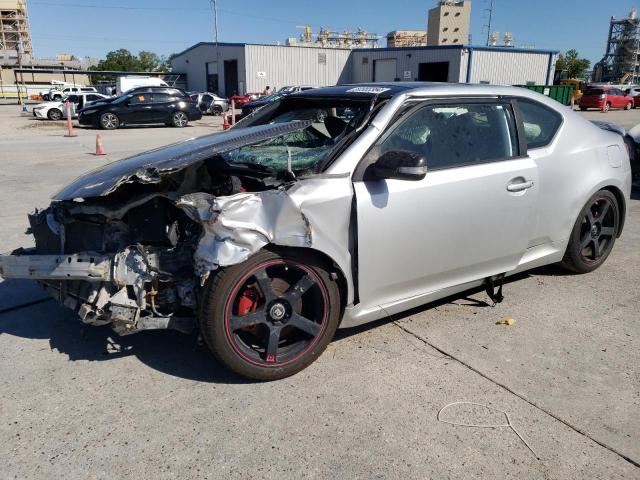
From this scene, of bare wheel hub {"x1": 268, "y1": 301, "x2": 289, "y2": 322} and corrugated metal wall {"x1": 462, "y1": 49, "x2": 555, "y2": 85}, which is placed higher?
corrugated metal wall {"x1": 462, "y1": 49, "x2": 555, "y2": 85}

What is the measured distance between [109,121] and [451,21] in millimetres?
68700

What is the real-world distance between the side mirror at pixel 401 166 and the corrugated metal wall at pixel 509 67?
4058 centimetres

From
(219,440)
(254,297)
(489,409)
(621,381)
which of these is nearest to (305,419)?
(219,440)

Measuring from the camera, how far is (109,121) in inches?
845

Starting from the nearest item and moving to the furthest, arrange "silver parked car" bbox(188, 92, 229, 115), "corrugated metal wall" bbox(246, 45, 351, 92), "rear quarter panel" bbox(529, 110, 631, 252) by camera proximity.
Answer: "rear quarter panel" bbox(529, 110, 631, 252)
"silver parked car" bbox(188, 92, 229, 115)
"corrugated metal wall" bbox(246, 45, 351, 92)

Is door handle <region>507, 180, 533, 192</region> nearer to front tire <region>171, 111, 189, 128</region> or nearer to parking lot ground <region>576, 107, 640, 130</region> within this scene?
front tire <region>171, 111, 189, 128</region>

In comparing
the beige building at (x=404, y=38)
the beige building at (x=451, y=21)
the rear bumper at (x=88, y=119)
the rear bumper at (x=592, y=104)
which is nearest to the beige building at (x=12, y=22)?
the beige building at (x=404, y=38)

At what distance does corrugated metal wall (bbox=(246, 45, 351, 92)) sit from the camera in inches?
1722

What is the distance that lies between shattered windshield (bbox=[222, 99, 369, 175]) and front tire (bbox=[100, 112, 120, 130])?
1947cm

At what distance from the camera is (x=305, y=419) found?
2.76m

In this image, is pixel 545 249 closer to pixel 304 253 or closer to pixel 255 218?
pixel 304 253

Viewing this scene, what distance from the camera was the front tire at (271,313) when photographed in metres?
2.82

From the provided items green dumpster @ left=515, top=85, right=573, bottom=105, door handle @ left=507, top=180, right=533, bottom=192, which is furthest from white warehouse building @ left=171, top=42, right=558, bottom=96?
door handle @ left=507, top=180, right=533, bottom=192

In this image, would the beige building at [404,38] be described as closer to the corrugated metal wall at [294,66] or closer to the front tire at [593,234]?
the corrugated metal wall at [294,66]
